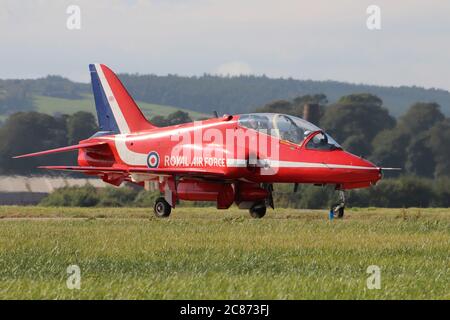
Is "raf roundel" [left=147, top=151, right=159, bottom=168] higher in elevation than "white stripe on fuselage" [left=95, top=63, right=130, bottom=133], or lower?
lower

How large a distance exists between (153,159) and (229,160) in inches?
135

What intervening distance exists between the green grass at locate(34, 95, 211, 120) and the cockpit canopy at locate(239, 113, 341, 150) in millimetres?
101676

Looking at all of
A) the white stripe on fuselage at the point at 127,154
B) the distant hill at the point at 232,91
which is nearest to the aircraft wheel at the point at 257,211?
the white stripe on fuselage at the point at 127,154

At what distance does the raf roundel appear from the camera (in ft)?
108

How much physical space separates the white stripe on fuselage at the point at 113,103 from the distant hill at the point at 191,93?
9735 centimetres

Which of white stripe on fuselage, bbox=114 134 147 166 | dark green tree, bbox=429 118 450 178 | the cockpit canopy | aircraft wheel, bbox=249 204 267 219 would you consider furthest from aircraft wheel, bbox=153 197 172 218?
dark green tree, bbox=429 118 450 178

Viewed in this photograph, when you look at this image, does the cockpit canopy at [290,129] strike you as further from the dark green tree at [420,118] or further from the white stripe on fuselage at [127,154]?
the dark green tree at [420,118]

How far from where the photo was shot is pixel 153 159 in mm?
32969

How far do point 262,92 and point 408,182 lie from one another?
10977cm

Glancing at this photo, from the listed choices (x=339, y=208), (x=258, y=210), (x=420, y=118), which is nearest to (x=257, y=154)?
(x=258, y=210)

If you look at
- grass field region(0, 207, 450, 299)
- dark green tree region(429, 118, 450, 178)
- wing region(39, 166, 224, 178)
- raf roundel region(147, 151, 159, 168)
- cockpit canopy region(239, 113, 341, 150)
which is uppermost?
cockpit canopy region(239, 113, 341, 150)

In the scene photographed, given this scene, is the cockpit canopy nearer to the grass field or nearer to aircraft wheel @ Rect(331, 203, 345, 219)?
aircraft wheel @ Rect(331, 203, 345, 219)

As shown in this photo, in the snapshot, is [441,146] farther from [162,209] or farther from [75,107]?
[75,107]
